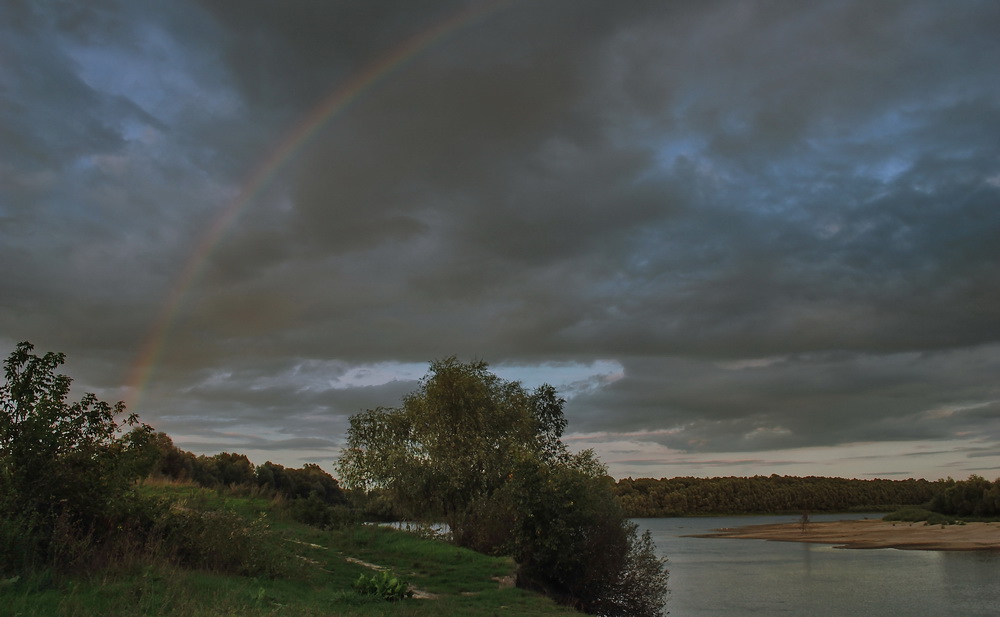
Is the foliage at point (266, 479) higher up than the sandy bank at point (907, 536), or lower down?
higher up

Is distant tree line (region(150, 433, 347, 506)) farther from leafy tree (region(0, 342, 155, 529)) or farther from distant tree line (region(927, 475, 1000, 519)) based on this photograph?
distant tree line (region(927, 475, 1000, 519))

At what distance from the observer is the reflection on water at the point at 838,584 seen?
118 ft

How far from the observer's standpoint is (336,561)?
69.4ft

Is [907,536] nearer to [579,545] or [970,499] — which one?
[970,499]

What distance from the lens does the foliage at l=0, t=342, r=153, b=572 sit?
12.9 meters

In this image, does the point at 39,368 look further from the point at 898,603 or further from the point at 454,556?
the point at 898,603

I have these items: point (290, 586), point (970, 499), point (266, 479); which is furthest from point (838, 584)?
point (970, 499)

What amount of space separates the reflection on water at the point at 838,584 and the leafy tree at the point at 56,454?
27304 mm

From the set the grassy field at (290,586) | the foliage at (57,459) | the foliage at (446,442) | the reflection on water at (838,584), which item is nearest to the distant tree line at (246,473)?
the foliage at (446,442)

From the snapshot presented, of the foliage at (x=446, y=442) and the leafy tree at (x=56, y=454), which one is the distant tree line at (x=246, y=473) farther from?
the leafy tree at (x=56, y=454)

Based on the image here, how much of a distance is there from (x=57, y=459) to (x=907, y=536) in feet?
338

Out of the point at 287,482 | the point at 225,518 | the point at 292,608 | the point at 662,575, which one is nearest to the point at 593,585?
the point at 662,575

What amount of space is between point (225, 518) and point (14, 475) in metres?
Answer: 4.61

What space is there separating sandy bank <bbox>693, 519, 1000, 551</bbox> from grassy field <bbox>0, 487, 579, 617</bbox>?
71.1m
